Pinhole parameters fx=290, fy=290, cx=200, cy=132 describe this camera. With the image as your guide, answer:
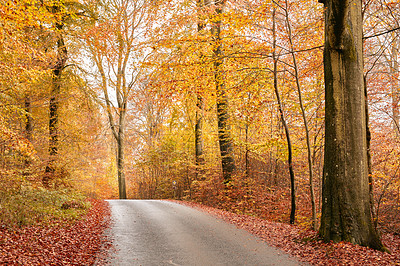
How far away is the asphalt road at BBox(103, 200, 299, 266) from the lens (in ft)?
19.1

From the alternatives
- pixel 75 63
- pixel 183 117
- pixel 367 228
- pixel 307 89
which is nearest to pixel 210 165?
pixel 183 117

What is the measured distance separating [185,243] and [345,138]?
441 cm

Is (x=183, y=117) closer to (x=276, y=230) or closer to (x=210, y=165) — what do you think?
(x=210, y=165)

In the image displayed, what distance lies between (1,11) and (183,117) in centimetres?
1382

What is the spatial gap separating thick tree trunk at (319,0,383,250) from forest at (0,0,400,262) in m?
0.03

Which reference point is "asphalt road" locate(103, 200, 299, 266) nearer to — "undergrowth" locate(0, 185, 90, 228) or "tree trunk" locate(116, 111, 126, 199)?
"undergrowth" locate(0, 185, 90, 228)

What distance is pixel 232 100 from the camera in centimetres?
1371

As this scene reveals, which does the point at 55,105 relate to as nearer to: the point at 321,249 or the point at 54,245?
the point at 54,245

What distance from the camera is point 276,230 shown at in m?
8.17

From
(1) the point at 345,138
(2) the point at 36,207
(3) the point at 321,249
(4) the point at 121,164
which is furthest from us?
A: (4) the point at 121,164

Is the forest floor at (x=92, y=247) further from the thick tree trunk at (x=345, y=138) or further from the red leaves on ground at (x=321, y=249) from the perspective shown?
the thick tree trunk at (x=345, y=138)

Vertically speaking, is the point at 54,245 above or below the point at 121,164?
below

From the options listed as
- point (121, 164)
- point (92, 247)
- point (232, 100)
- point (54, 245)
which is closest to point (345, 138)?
point (92, 247)

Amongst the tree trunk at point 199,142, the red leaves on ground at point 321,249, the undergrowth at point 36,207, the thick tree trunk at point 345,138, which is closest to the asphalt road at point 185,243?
the red leaves on ground at point 321,249
